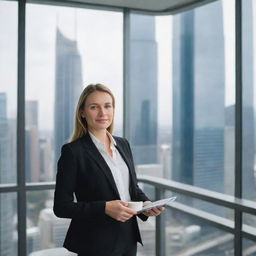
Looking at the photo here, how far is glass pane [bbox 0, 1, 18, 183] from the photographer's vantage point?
9.25 feet

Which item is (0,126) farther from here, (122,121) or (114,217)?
(114,217)

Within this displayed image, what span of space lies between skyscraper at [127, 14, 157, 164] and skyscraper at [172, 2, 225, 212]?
19 centimetres

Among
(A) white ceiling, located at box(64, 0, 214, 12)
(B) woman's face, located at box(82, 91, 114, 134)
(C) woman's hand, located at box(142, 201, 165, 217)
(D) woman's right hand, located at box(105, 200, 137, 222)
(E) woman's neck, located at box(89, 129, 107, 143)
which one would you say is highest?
(A) white ceiling, located at box(64, 0, 214, 12)

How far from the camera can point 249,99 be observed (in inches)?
94.9

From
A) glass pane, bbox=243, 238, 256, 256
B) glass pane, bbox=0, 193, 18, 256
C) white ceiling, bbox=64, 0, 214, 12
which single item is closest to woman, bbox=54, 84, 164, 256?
glass pane, bbox=243, 238, 256, 256

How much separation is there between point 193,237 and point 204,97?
1.07m

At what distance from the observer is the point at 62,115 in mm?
2994

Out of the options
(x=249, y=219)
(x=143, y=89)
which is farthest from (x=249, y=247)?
(x=143, y=89)

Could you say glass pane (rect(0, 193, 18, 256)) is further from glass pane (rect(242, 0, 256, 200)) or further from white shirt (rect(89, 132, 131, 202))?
glass pane (rect(242, 0, 256, 200))

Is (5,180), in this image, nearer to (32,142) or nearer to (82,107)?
(32,142)

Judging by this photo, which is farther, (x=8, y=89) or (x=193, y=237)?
(x=8, y=89)

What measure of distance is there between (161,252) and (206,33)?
5.72ft

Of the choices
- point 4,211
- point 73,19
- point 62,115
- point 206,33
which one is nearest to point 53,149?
point 62,115

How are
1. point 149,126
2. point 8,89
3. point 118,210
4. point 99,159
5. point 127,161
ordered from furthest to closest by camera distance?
point 149,126, point 8,89, point 127,161, point 99,159, point 118,210
